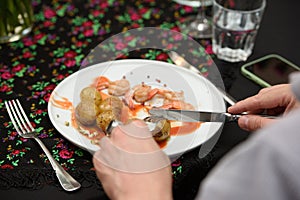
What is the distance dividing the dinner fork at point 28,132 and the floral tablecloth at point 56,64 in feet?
0.04

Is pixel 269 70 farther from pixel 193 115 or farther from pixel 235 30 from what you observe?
pixel 193 115

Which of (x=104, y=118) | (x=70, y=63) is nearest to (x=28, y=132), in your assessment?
(x=104, y=118)

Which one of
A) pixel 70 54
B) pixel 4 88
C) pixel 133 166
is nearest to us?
pixel 133 166

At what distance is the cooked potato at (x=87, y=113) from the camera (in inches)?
35.4

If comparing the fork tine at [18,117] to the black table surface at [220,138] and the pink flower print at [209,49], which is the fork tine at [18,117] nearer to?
the black table surface at [220,138]

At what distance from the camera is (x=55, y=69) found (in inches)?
43.9

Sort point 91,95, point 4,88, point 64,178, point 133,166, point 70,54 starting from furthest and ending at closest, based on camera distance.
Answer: point 70,54 → point 4,88 → point 91,95 → point 64,178 → point 133,166

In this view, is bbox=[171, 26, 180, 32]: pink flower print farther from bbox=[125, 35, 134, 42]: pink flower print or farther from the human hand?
the human hand

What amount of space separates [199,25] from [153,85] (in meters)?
0.33

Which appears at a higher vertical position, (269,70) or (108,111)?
(108,111)

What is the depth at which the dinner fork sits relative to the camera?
825mm

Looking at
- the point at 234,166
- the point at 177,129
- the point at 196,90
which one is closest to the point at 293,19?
the point at 196,90

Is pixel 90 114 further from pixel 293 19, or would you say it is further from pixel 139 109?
pixel 293 19

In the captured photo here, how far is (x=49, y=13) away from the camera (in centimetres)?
133
